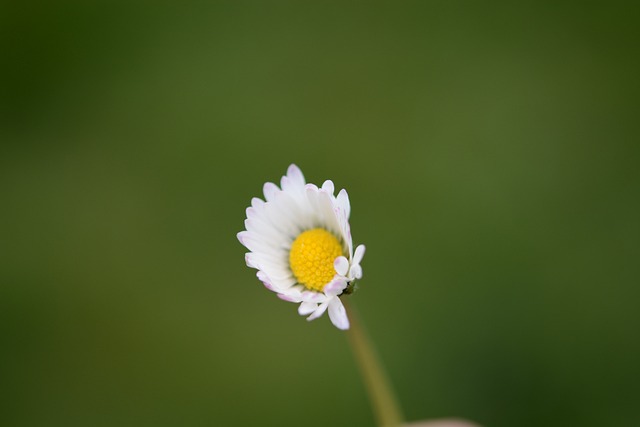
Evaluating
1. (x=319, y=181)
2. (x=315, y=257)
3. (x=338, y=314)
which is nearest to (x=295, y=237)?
(x=315, y=257)

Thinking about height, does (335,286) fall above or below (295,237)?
below

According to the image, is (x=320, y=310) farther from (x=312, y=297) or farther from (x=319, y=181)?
(x=319, y=181)

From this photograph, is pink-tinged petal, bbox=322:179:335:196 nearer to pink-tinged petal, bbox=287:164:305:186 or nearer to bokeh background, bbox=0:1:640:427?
pink-tinged petal, bbox=287:164:305:186

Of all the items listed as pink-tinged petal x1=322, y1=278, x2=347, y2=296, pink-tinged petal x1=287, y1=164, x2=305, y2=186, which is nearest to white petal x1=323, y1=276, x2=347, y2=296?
pink-tinged petal x1=322, y1=278, x2=347, y2=296

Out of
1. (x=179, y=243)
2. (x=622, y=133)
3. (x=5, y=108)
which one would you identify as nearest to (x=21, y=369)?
(x=179, y=243)

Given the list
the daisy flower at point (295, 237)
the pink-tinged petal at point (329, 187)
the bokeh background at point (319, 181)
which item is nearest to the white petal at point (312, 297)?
the daisy flower at point (295, 237)

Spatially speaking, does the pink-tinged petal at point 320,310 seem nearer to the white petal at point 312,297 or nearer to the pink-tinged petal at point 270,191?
the white petal at point 312,297
